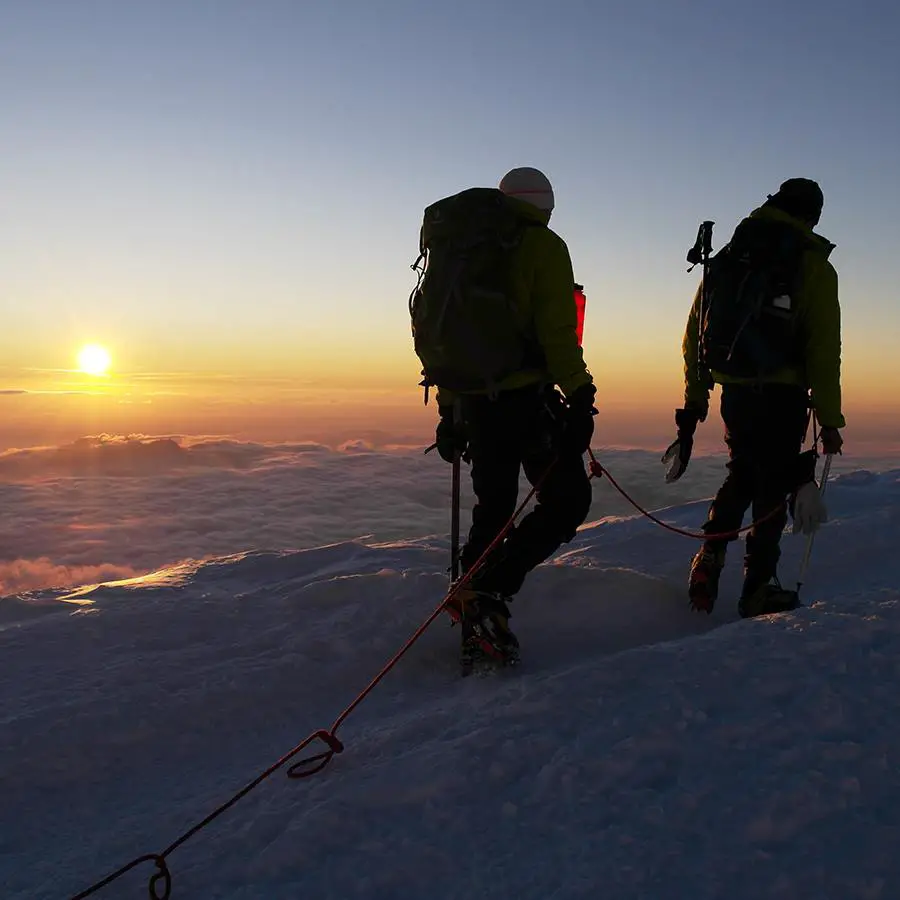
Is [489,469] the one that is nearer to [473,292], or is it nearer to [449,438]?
[449,438]

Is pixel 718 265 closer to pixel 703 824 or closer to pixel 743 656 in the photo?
pixel 743 656

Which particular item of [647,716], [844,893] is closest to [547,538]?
[647,716]

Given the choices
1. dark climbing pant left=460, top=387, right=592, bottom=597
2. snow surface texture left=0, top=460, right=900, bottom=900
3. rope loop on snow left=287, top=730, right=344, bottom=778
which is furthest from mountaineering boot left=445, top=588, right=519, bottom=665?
rope loop on snow left=287, top=730, right=344, bottom=778

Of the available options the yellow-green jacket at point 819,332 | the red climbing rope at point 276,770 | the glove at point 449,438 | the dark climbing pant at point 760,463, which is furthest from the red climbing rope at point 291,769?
the yellow-green jacket at point 819,332

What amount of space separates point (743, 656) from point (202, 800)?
2.70 meters

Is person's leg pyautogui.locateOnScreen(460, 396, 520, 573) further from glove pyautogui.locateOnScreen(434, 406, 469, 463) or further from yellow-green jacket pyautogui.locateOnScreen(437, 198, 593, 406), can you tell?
yellow-green jacket pyautogui.locateOnScreen(437, 198, 593, 406)

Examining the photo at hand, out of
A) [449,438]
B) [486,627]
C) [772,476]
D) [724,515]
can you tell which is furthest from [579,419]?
[724,515]

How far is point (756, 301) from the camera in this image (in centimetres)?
480

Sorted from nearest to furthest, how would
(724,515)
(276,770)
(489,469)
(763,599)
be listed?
1. (276,770)
2. (489,469)
3. (763,599)
4. (724,515)

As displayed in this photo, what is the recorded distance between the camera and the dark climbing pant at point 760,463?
4.96 m

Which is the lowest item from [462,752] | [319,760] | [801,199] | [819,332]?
[319,760]

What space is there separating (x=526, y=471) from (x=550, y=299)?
113 cm

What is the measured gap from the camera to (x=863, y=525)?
775 cm

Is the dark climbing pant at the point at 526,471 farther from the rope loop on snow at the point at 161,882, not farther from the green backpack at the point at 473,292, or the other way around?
the rope loop on snow at the point at 161,882
